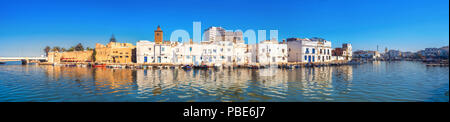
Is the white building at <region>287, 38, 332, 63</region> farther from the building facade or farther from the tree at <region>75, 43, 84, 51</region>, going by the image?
the tree at <region>75, 43, 84, 51</region>

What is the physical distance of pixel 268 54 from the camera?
54500 mm

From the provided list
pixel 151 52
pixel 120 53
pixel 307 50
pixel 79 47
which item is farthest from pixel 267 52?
pixel 79 47

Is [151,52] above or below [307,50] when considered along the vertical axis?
below

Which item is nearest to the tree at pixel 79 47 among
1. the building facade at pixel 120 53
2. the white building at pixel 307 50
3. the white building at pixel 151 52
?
the building facade at pixel 120 53

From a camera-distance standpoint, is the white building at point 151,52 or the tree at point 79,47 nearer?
the white building at point 151,52

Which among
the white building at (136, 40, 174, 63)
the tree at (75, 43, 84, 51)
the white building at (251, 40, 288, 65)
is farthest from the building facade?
the tree at (75, 43, 84, 51)

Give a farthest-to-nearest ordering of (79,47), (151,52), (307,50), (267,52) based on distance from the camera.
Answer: (79,47) → (307,50) → (267,52) → (151,52)

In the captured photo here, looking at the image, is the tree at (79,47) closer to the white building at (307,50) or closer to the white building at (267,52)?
the white building at (267,52)

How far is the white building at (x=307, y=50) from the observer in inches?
2303

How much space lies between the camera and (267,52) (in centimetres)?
5481

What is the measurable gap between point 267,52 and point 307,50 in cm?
1340

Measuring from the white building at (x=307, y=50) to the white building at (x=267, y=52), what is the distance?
5519 mm

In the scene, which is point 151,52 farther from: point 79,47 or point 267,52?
point 79,47
